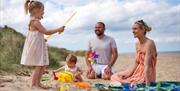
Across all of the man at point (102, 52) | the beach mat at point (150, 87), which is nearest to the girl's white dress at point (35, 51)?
the beach mat at point (150, 87)

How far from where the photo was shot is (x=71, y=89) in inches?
232

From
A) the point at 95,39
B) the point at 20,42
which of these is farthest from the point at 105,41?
the point at 20,42

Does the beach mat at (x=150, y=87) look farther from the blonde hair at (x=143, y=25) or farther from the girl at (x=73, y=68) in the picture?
the girl at (x=73, y=68)

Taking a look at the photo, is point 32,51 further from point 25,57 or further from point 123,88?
point 123,88

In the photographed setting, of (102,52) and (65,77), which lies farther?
(102,52)

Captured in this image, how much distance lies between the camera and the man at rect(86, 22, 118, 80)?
8258 mm

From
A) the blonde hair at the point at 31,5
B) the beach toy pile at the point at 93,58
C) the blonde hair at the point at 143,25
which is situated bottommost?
the beach toy pile at the point at 93,58

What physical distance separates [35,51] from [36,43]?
11cm

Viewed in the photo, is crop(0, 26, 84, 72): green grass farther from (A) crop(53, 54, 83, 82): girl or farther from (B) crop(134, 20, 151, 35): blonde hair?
(B) crop(134, 20, 151, 35): blonde hair

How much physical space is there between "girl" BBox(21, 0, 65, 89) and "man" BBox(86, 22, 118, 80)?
102 inches

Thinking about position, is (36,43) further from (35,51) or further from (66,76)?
(66,76)

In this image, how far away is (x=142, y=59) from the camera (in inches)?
258

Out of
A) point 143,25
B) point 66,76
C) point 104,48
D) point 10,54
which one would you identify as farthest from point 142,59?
point 10,54

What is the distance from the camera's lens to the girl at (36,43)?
5.69 m
